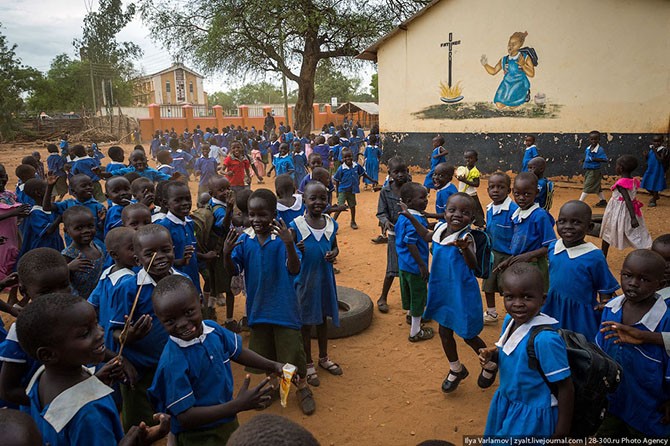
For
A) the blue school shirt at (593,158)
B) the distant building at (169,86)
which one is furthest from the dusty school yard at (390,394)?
the distant building at (169,86)

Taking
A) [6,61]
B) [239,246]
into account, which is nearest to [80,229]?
[239,246]

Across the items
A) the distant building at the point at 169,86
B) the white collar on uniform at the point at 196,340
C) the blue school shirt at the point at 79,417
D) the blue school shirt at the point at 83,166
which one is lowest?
the blue school shirt at the point at 79,417

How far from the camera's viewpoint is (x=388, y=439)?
304 cm

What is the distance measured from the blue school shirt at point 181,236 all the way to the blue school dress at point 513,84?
36.1 feet

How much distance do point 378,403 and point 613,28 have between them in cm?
1128

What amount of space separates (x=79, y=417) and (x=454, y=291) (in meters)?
2.45

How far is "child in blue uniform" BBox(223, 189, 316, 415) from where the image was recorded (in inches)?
122

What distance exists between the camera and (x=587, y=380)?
194cm

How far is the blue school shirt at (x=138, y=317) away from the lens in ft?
8.48

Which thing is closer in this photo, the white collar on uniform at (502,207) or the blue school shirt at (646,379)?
the blue school shirt at (646,379)

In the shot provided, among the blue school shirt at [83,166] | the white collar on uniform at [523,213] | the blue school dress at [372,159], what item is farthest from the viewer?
the blue school dress at [372,159]

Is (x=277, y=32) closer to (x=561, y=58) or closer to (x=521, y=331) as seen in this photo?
(x=561, y=58)

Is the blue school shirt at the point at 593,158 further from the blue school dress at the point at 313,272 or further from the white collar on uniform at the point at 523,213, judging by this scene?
the blue school dress at the point at 313,272

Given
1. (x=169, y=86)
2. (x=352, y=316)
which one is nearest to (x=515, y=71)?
(x=352, y=316)
